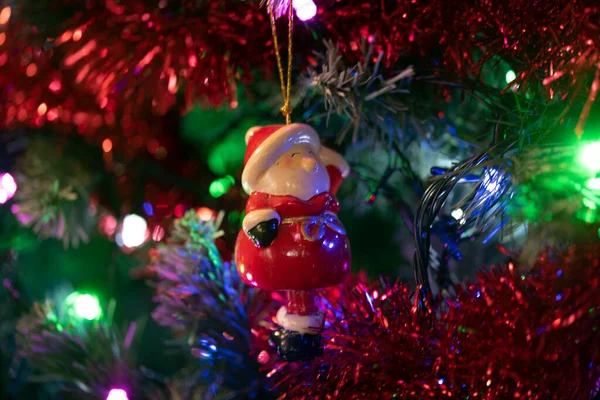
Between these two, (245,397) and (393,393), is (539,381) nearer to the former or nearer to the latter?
(393,393)

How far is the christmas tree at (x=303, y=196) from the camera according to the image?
0.30 meters

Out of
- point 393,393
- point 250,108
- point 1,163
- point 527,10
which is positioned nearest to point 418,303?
point 393,393

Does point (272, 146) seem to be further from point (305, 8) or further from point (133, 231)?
point (133, 231)

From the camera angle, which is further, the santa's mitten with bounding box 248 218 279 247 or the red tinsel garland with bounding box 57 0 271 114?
the red tinsel garland with bounding box 57 0 271 114

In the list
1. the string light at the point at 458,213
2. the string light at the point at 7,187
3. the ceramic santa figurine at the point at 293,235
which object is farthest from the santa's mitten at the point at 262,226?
the string light at the point at 7,187

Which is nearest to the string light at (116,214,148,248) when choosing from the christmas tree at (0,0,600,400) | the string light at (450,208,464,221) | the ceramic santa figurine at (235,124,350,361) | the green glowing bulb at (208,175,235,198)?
the christmas tree at (0,0,600,400)

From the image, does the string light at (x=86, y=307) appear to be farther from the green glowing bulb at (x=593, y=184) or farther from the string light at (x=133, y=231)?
the green glowing bulb at (x=593, y=184)

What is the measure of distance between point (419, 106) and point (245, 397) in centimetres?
39

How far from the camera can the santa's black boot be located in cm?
39

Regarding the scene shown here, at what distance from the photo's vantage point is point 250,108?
0.70 m

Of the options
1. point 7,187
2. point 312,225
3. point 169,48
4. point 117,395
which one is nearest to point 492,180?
point 312,225

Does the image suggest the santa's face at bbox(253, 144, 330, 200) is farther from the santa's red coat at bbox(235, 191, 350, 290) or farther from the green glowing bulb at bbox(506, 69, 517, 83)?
the green glowing bulb at bbox(506, 69, 517, 83)

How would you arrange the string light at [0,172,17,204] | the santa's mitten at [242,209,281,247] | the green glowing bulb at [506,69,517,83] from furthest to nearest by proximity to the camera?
the string light at [0,172,17,204] → the green glowing bulb at [506,69,517,83] → the santa's mitten at [242,209,281,247]

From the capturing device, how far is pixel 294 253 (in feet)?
1.27
